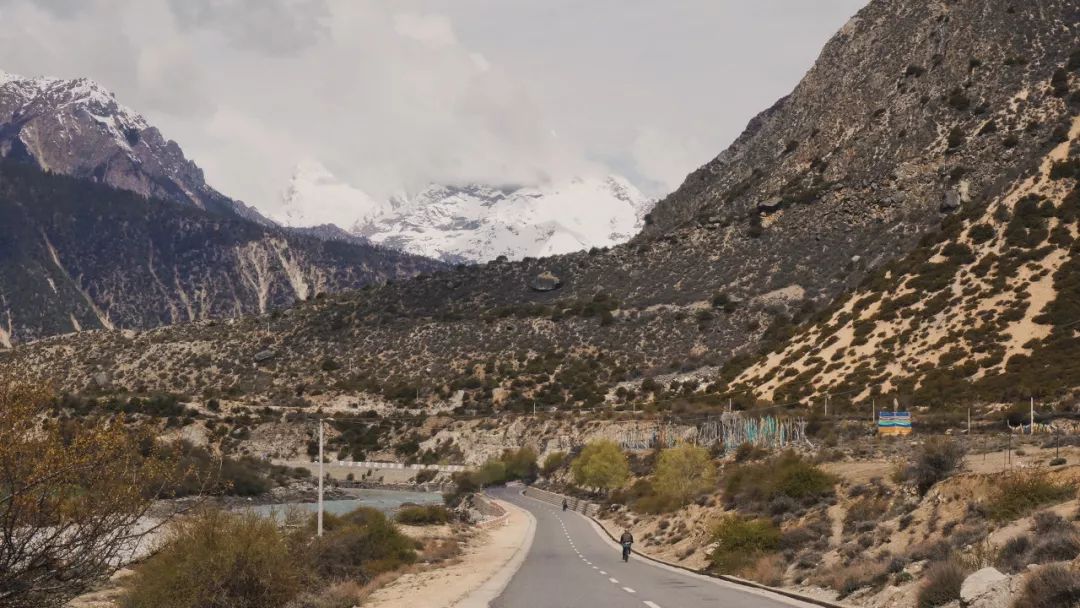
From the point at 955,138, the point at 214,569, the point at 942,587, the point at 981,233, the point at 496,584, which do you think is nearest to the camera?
the point at 942,587

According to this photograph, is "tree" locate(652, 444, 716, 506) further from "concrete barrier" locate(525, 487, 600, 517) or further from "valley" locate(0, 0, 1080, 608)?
"concrete barrier" locate(525, 487, 600, 517)

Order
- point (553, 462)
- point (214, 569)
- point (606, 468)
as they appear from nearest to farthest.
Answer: point (214, 569) → point (606, 468) → point (553, 462)

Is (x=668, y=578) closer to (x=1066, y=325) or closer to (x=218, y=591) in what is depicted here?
(x=218, y=591)

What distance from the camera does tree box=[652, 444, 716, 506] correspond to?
4928 centimetres

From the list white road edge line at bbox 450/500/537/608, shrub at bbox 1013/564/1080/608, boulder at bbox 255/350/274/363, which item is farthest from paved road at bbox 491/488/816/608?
boulder at bbox 255/350/274/363

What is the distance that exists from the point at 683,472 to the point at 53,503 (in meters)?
41.8

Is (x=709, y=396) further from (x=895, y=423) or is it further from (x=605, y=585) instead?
(x=605, y=585)

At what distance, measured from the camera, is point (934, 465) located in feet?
87.7

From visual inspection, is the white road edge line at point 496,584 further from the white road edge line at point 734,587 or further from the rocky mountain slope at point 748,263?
the rocky mountain slope at point 748,263

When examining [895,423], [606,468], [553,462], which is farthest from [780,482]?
[553,462]

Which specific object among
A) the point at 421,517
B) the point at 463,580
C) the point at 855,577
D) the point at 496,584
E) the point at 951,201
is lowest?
the point at 421,517

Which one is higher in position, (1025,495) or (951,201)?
(951,201)

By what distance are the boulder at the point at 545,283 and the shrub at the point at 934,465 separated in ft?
348

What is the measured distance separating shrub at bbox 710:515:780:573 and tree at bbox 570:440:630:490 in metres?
43.2
